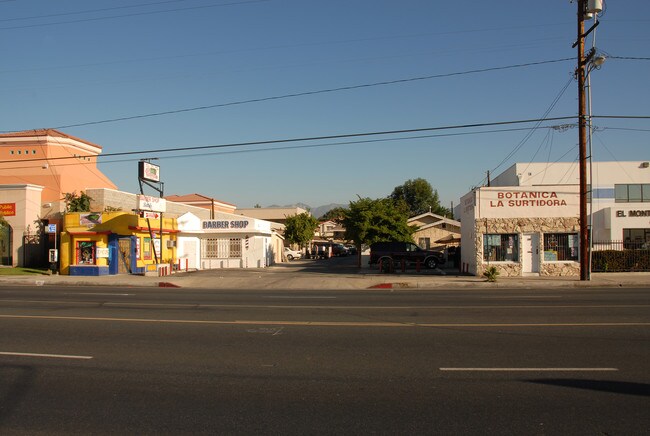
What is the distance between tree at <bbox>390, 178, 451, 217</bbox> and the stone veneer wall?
76.1 meters

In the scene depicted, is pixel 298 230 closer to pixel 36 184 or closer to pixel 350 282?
pixel 36 184

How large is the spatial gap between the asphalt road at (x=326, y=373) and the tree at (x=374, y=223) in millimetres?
24481

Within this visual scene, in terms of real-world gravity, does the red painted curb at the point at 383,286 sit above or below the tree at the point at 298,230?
below

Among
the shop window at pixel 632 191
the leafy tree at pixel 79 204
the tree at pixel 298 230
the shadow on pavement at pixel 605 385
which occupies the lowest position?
the shadow on pavement at pixel 605 385

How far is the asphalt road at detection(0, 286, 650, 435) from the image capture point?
18.0 feet

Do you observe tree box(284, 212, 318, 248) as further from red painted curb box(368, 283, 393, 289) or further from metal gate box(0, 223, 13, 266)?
red painted curb box(368, 283, 393, 289)

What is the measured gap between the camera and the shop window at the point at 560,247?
28266 mm

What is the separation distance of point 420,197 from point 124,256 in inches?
3157

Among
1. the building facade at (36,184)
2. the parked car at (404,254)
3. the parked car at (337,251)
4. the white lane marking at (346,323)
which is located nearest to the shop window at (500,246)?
the parked car at (404,254)

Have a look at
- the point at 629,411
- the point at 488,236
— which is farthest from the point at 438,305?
the point at 488,236

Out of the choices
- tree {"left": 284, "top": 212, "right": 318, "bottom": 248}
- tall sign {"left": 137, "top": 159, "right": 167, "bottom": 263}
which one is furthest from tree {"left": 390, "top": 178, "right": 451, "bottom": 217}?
tall sign {"left": 137, "top": 159, "right": 167, "bottom": 263}

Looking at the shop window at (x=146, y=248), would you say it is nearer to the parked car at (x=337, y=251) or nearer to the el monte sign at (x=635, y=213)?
the el monte sign at (x=635, y=213)

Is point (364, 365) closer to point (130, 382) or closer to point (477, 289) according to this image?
point (130, 382)

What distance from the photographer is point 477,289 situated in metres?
23.0
